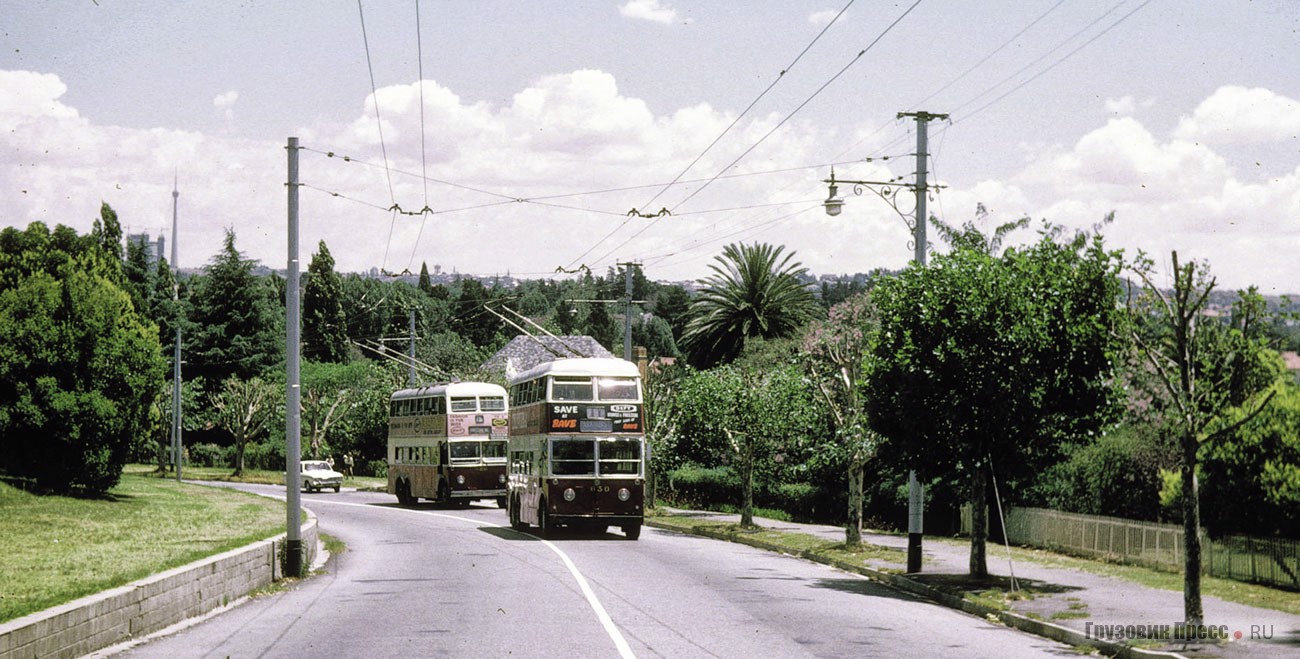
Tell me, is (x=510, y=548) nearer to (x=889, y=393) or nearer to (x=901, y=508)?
(x=889, y=393)

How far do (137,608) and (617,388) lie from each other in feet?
61.6

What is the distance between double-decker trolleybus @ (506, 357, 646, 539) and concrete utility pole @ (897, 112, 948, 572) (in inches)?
380

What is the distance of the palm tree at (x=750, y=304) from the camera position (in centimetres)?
6369

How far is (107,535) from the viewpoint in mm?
30250

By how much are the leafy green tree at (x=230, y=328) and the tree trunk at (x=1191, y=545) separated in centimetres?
8492

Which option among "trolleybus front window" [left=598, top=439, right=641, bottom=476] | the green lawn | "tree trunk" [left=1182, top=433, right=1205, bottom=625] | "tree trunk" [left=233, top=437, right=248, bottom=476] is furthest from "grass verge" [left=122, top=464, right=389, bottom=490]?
"tree trunk" [left=1182, top=433, right=1205, bottom=625]

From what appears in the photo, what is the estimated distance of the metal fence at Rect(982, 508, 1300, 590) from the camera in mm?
20328

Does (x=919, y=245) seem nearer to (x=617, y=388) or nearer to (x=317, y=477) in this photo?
(x=617, y=388)

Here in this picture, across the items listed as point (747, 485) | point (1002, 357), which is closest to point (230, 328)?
point (747, 485)

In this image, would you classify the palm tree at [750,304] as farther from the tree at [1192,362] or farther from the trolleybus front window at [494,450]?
the tree at [1192,362]

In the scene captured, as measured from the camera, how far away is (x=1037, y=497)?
106ft

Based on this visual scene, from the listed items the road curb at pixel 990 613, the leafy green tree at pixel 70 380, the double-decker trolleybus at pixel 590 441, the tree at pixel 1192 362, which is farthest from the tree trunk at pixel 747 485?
the tree at pixel 1192 362

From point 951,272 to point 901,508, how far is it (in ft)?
60.3

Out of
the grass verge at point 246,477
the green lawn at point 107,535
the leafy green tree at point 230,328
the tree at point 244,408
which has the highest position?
the leafy green tree at point 230,328
